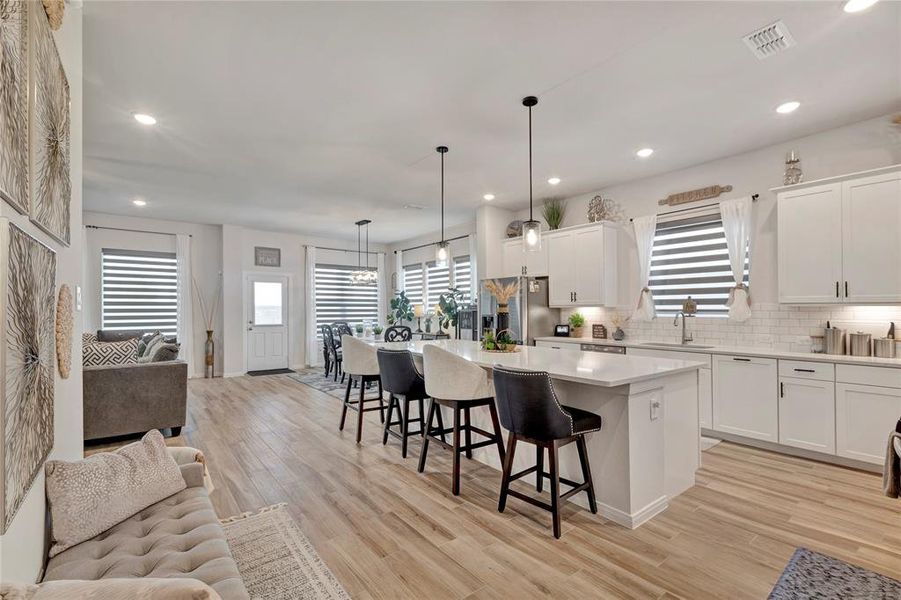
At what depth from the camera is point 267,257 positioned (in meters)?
8.49

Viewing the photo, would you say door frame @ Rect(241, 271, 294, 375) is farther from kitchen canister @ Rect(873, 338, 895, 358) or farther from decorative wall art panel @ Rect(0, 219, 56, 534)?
kitchen canister @ Rect(873, 338, 895, 358)

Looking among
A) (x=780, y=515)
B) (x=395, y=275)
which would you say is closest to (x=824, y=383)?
(x=780, y=515)

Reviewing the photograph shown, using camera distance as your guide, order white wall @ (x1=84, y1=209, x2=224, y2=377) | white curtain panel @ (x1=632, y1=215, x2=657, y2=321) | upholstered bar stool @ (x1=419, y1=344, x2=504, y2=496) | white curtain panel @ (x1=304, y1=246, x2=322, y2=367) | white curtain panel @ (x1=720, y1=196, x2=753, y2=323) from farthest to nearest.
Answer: white curtain panel @ (x1=304, y1=246, x2=322, y2=367), white wall @ (x1=84, y1=209, x2=224, y2=377), white curtain panel @ (x1=632, y1=215, x2=657, y2=321), white curtain panel @ (x1=720, y1=196, x2=753, y2=323), upholstered bar stool @ (x1=419, y1=344, x2=504, y2=496)

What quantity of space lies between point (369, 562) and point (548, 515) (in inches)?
44.1

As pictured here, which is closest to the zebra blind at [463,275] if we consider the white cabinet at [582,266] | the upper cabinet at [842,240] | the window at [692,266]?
the white cabinet at [582,266]

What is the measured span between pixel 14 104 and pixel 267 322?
783 cm

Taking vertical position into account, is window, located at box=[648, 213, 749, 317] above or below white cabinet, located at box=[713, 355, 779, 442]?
above

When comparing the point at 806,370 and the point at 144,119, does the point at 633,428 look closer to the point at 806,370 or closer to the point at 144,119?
the point at 806,370

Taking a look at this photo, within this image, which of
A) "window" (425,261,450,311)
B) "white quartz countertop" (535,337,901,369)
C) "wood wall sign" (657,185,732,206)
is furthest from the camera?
"window" (425,261,450,311)

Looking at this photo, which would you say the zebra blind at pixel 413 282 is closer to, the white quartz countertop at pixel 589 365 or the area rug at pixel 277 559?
the white quartz countertop at pixel 589 365

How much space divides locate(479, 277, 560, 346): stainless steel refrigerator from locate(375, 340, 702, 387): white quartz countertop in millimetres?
2019

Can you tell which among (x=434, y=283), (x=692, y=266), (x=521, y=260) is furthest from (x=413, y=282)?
(x=692, y=266)

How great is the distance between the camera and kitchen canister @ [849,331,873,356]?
11.6 feet

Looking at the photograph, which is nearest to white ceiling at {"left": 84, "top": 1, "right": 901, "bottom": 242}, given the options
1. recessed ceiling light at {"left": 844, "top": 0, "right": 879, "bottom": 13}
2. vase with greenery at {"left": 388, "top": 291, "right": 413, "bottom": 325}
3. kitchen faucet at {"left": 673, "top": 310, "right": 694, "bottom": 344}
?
recessed ceiling light at {"left": 844, "top": 0, "right": 879, "bottom": 13}
